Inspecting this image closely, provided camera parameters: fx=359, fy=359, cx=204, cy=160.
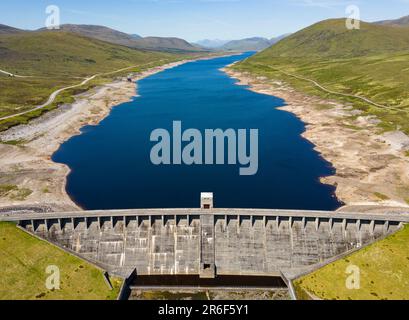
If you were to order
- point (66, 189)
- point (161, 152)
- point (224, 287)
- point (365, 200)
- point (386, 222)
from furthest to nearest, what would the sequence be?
point (161, 152), point (66, 189), point (365, 200), point (386, 222), point (224, 287)

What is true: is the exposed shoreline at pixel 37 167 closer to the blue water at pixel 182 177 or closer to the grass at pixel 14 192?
the grass at pixel 14 192

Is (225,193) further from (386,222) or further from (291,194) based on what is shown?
(386,222)

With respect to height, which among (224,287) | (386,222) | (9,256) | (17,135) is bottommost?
(224,287)

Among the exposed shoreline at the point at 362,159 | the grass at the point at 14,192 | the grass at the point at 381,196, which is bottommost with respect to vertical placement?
the grass at the point at 14,192

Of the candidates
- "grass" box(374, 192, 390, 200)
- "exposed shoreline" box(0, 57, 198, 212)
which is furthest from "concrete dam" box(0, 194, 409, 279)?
"grass" box(374, 192, 390, 200)

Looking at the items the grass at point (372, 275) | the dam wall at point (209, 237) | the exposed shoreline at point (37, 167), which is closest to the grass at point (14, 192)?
the exposed shoreline at point (37, 167)

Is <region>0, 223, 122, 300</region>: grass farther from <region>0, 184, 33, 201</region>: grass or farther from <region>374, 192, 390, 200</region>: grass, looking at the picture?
<region>374, 192, 390, 200</region>: grass

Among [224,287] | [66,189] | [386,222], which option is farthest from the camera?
[66,189]

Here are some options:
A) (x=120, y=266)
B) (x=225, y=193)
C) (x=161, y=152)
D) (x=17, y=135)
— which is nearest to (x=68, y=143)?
(x=17, y=135)
